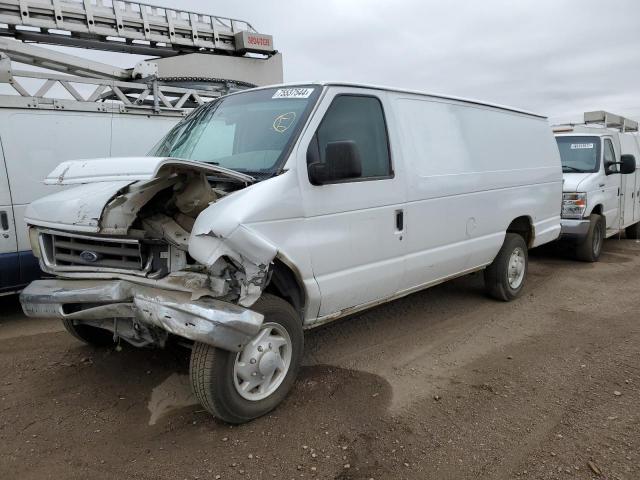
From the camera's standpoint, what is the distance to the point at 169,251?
293 cm

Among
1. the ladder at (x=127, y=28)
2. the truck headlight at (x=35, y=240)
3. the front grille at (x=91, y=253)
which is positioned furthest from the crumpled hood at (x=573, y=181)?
the ladder at (x=127, y=28)

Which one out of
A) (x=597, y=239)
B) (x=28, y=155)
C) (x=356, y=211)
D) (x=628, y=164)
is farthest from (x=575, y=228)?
(x=28, y=155)

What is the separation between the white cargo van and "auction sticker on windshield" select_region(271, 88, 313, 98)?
5724 mm

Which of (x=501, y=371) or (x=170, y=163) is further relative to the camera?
(x=501, y=371)

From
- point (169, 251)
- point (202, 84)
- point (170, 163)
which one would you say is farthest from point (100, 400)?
point (202, 84)

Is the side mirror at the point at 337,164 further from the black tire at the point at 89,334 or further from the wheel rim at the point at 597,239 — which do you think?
the wheel rim at the point at 597,239

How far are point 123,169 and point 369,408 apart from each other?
2154 mm

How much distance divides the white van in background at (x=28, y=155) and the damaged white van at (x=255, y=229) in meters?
1.58

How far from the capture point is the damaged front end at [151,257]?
2.63 m

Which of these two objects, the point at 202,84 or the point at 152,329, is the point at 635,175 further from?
the point at 152,329

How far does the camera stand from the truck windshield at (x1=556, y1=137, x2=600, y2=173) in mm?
8062

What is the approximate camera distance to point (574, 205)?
25.0 feet

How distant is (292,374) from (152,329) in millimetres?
963

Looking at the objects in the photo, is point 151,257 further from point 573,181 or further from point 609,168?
point 609,168
